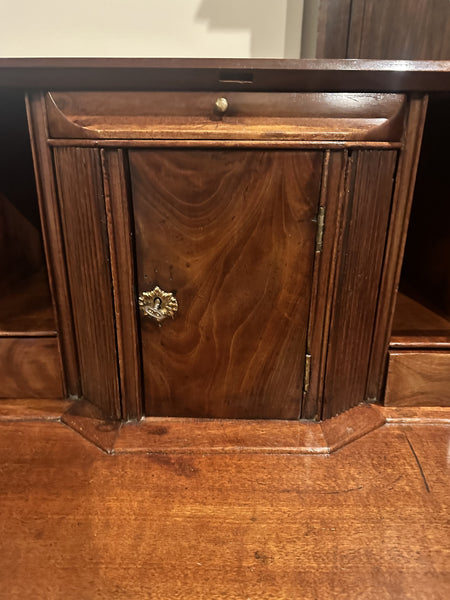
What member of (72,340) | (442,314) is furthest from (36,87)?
(442,314)

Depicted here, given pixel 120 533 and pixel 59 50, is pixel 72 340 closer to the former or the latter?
pixel 120 533

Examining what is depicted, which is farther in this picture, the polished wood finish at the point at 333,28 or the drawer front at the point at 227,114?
the polished wood finish at the point at 333,28

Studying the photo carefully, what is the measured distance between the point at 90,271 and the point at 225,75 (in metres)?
0.43

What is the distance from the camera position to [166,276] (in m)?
0.86

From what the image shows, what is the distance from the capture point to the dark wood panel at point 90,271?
2.65ft

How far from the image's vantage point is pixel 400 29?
1.11m

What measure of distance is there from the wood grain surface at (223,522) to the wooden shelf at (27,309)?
20 centimetres

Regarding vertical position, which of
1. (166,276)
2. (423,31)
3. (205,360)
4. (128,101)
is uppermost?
(423,31)

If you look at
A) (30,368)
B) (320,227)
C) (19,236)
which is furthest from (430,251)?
(19,236)

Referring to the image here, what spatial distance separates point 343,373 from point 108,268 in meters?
0.52

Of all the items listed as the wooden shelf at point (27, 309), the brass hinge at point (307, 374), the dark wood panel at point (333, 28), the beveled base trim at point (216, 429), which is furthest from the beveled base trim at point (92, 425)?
the dark wood panel at point (333, 28)

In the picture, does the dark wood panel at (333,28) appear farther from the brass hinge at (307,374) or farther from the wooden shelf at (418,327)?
the brass hinge at (307,374)

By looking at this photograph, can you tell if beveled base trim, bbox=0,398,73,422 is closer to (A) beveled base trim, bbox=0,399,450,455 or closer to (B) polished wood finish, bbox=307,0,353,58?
(A) beveled base trim, bbox=0,399,450,455

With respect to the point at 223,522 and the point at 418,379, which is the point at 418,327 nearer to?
the point at 418,379
